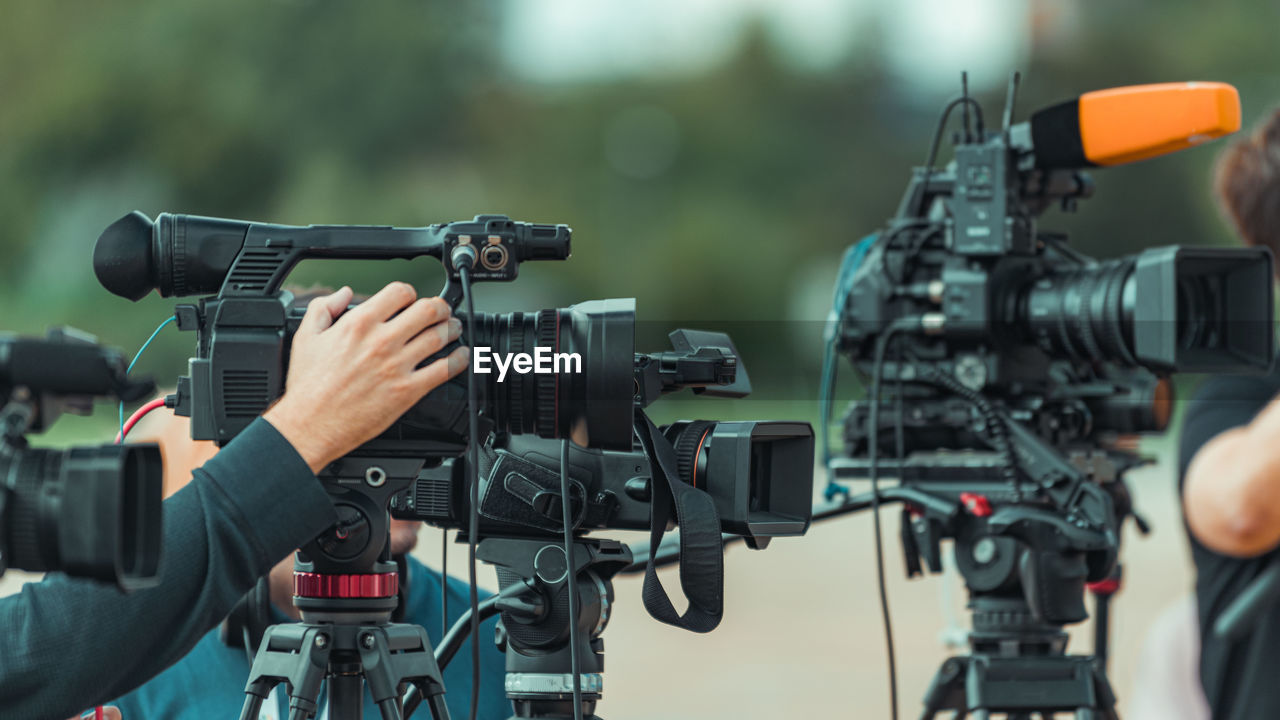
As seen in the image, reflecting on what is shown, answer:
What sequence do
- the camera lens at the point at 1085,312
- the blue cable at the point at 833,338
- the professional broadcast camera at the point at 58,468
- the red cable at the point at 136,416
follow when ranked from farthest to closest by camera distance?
the blue cable at the point at 833,338 → the camera lens at the point at 1085,312 → the red cable at the point at 136,416 → the professional broadcast camera at the point at 58,468

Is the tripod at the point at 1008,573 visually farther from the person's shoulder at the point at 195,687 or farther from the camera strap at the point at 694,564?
the person's shoulder at the point at 195,687

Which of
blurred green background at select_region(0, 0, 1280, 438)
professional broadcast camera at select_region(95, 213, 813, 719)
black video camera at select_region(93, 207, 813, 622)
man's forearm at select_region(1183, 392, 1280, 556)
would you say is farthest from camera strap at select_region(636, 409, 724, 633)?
blurred green background at select_region(0, 0, 1280, 438)

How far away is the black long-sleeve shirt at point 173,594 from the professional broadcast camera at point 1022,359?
129cm

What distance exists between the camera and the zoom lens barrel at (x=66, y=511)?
3.44 feet

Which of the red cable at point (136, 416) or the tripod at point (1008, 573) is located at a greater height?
the red cable at point (136, 416)

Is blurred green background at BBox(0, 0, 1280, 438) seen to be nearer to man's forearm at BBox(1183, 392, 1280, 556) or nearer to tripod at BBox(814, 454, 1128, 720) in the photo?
tripod at BBox(814, 454, 1128, 720)

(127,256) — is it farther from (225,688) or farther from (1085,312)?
(1085,312)

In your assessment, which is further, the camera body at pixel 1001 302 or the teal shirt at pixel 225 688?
the camera body at pixel 1001 302

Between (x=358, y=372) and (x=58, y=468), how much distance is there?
0.31 meters

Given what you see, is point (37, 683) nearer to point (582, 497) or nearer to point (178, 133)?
point (582, 497)

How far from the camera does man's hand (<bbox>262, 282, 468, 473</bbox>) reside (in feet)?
4.29

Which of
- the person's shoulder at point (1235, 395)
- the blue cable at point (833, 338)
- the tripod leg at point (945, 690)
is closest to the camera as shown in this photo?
the person's shoulder at point (1235, 395)

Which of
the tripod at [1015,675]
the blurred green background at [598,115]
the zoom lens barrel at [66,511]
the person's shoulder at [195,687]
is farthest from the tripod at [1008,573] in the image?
the blurred green background at [598,115]

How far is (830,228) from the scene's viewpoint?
1378cm
